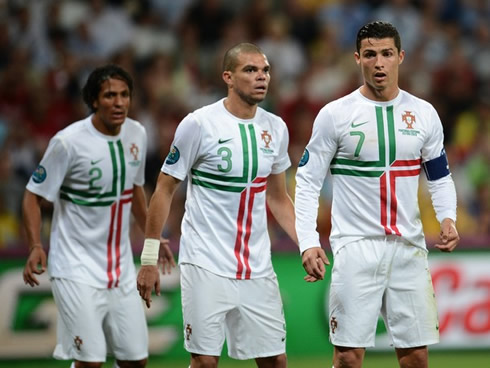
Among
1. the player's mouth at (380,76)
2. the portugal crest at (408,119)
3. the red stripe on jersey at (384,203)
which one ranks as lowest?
the red stripe on jersey at (384,203)

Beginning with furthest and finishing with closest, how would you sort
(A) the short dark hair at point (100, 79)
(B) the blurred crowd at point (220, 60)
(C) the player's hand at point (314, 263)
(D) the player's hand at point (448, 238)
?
(B) the blurred crowd at point (220, 60), (A) the short dark hair at point (100, 79), (D) the player's hand at point (448, 238), (C) the player's hand at point (314, 263)

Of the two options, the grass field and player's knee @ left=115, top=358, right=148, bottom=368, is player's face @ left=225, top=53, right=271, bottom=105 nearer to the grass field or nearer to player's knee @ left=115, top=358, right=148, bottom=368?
player's knee @ left=115, top=358, right=148, bottom=368

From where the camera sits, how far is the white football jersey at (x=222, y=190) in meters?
6.22

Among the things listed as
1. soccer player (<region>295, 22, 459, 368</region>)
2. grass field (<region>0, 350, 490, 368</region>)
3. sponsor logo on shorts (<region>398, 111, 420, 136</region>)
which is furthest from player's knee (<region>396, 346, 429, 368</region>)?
grass field (<region>0, 350, 490, 368</region>)

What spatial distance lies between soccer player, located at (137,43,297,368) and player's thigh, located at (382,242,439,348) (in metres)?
0.75

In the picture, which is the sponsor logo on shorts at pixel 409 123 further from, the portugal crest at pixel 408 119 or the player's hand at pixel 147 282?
the player's hand at pixel 147 282

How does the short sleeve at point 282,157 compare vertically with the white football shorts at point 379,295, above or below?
above

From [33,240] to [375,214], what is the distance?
7.61ft

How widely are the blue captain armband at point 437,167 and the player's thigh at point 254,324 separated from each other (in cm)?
120

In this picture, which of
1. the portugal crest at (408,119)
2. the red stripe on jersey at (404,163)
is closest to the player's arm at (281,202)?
the red stripe on jersey at (404,163)

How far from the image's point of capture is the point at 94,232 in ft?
22.7

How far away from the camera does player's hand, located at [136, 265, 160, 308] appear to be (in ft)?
19.8

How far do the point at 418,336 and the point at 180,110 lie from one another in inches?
249

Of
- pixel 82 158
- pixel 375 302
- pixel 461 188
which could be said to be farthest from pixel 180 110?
pixel 375 302
